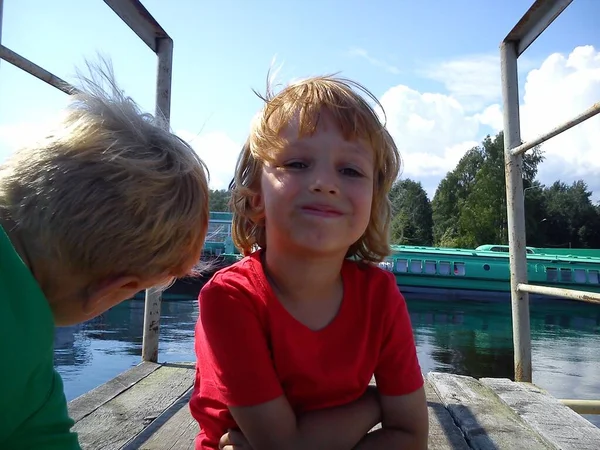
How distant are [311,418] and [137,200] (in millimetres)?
451

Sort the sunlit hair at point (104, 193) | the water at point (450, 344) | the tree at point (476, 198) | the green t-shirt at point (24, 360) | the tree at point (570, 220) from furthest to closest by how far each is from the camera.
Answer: the tree at point (570, 220), the tree at point (476, 198), the water at point (450, 344), the sunlit hair at point (104, 193), the green t-shirt at point (24, 360)

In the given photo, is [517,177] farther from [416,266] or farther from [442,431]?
[416,266]

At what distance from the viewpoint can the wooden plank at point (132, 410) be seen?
119cm

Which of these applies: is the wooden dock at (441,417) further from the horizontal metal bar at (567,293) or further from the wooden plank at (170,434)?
the horizontal metal bar at (567,293)

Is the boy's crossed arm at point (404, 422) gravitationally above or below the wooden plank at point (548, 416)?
above

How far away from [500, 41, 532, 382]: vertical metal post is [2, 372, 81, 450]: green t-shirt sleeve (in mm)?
1659

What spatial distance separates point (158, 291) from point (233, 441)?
1.14 meters

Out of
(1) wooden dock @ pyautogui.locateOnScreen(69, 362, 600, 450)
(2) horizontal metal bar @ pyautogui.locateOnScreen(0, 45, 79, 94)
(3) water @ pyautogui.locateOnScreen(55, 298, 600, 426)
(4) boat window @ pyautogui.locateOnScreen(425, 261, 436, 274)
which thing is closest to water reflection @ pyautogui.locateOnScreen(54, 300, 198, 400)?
(3) water @ pyautogui.locateOnScreen(55, 298, 600, 426)

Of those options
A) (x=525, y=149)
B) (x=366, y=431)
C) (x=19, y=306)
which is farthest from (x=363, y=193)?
(x=525, y=149)

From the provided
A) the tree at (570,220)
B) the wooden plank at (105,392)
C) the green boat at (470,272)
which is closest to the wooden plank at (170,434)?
the wooden plank at (105,392)

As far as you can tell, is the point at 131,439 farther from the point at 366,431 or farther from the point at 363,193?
the point at 363,193

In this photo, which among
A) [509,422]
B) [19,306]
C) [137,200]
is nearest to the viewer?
[19,306]

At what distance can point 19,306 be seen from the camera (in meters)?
0.60

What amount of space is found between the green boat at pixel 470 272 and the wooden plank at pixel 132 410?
9896 millimetres
